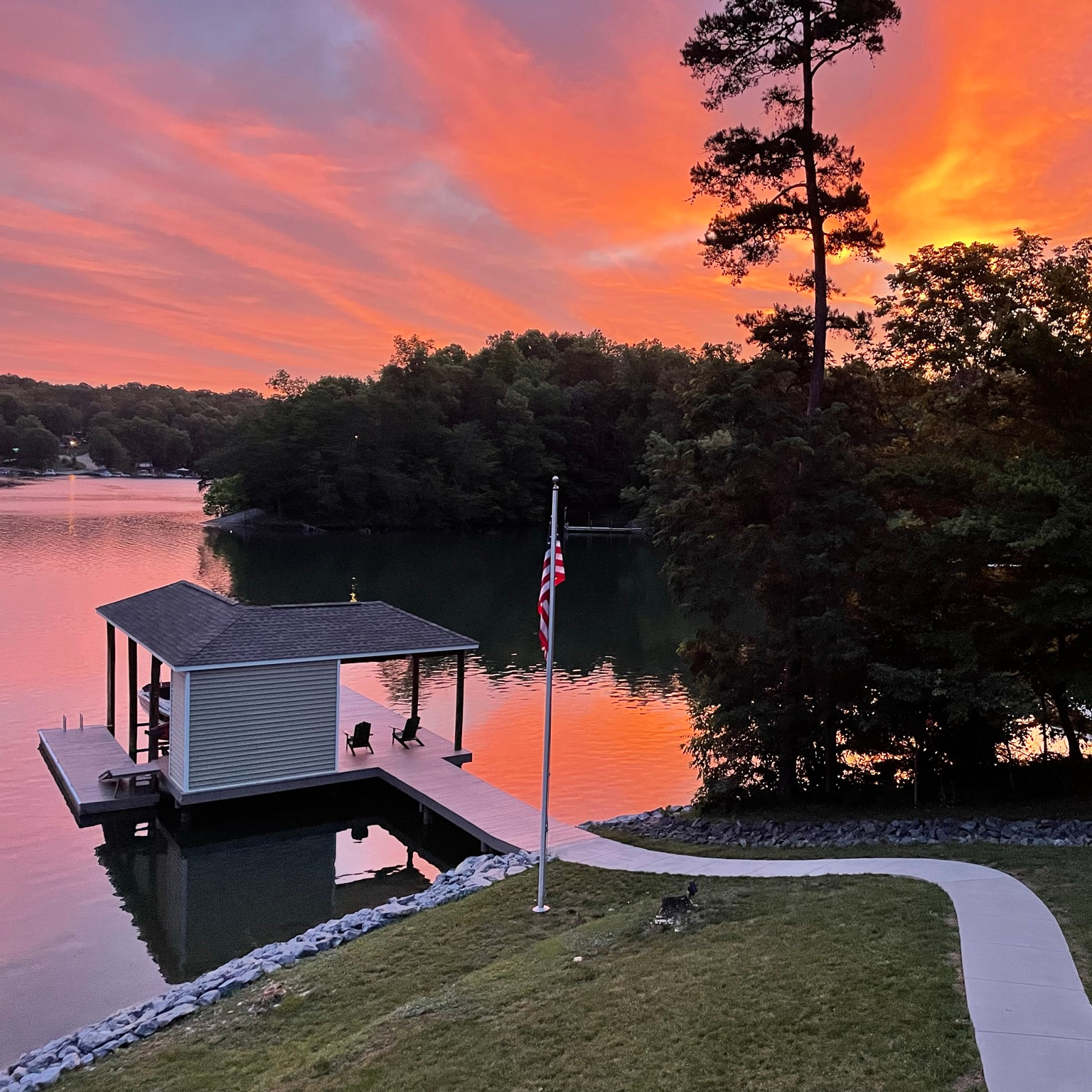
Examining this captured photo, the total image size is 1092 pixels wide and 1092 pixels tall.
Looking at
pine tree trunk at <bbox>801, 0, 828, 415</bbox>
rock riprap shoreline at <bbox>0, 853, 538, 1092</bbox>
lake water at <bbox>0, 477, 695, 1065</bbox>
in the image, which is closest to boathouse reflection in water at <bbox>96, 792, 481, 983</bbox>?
lake water at <bbox>0, 477, 695, 1065</bbox>

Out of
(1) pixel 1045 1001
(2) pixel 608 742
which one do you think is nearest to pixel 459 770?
(2) pixel 608 742

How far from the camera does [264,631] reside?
60.1 ft

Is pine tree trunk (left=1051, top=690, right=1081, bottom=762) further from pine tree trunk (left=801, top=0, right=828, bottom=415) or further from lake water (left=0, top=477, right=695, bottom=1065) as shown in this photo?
lake water (left=0, top=477, right=695, bottom=1065)

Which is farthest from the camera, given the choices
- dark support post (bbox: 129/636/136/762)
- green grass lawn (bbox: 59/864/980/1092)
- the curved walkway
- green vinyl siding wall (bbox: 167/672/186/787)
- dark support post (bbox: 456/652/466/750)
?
dark support post (bbox: 456/652/466/750)

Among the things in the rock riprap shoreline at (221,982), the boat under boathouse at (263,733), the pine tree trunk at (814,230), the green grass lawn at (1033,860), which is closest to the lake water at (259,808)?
the boat under boathouse at (263,733)

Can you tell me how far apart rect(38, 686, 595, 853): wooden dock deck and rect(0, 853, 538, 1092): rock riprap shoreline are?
4.98ft

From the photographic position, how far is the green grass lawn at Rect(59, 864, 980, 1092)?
6.81 metres

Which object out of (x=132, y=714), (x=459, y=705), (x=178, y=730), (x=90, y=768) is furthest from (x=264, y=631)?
(x=132, y=714)

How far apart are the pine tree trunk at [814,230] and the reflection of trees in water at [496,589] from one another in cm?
1162

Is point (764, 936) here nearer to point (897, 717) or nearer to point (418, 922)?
point (418, 922)

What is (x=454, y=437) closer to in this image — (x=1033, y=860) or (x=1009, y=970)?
(x=1033, y=860)

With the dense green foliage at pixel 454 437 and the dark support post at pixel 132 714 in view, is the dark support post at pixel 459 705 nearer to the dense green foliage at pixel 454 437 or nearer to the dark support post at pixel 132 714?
the dark support post at pixel 132 714

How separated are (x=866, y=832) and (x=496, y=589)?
38.0m

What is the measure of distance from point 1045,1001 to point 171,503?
121 m
